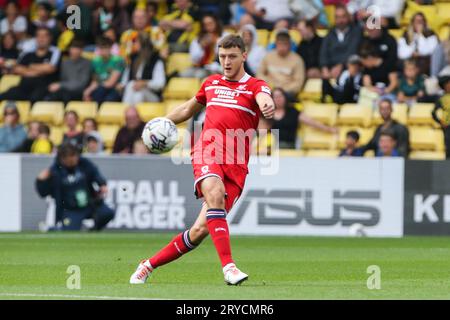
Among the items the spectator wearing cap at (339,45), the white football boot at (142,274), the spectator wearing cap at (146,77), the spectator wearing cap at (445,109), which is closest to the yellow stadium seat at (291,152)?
the spectator wearing cap at (339,45)

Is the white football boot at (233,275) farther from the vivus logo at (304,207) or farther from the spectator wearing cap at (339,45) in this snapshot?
the spectator wearing cap at (339,45)

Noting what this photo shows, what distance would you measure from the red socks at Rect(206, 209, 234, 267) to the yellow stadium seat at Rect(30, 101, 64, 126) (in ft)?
42.6

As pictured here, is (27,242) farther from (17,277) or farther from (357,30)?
(357,30)

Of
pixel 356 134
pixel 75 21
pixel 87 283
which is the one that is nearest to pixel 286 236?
pixel 356 134

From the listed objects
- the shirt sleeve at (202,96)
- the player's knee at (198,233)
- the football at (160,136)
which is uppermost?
the shirt sleeve at (202,96)

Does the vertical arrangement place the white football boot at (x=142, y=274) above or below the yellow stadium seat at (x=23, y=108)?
below

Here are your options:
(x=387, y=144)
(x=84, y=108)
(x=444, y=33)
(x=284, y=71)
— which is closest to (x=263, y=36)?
(x=284, y=71)

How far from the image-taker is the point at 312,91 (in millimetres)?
22797

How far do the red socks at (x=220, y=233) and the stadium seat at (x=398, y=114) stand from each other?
11.5 metres

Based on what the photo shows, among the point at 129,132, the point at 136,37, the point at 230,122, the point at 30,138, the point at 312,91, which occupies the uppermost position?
the point at 136,37

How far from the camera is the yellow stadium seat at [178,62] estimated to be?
2372 cm

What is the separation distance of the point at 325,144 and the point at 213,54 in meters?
2.96

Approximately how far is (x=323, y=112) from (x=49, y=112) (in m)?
5.34

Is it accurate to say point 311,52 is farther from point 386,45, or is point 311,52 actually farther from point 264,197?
point 264,197
